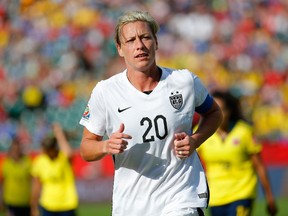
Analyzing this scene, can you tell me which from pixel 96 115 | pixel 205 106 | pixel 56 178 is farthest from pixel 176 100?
pixel 56 178

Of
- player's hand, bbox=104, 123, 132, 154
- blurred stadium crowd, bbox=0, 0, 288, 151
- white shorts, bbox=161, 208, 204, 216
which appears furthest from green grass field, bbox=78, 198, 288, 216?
player's hand, bbox=104, 123, 132, 154

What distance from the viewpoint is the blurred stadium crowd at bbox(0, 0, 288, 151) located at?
2245 centimetres

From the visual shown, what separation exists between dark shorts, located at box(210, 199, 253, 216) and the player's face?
4414 millimetres

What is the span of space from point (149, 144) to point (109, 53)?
19.4 m

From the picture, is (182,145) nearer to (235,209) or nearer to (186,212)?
(186,212)

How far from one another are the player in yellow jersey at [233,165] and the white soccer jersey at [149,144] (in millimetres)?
3998

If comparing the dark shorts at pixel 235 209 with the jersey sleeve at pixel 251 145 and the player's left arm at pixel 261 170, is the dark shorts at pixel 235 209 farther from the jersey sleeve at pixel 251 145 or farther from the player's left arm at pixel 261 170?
the jersey sleeve at pixel 251 145

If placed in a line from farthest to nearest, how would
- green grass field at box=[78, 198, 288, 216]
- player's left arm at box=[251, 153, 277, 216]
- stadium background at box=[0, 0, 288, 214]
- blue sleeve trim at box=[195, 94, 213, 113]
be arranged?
stadium background at box=[0, 0, 288, 214] < green grass field at box=[78, 198, 288, 216] < player's left arm at box=[251, 153, 277, 216] < blue sleeve trim at box=[195, 94, 213, 113]

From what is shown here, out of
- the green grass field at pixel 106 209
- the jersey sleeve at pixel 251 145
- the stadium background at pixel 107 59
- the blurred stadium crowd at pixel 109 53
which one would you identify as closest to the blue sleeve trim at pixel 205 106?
the jersey sleeve at pixel 251 145

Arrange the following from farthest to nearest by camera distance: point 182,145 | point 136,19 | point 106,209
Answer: point 106,209 < point 136,19 < point 182,145

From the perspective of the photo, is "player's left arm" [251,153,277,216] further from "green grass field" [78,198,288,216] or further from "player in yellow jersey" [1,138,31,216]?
"green grass field" [78,198,288,216]

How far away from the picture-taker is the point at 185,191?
20.0ft

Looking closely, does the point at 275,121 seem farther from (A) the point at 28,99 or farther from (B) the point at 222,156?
(B) the point at 222,156

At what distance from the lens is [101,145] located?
19.6ft
